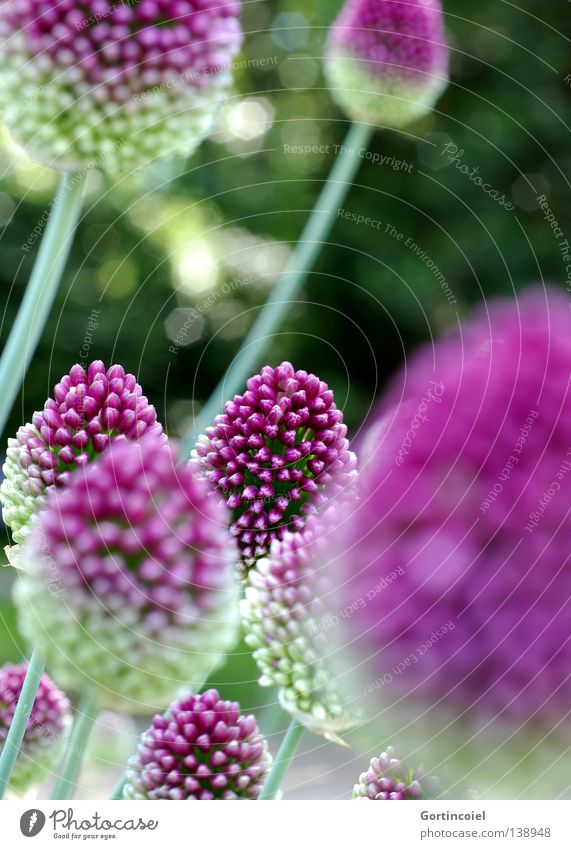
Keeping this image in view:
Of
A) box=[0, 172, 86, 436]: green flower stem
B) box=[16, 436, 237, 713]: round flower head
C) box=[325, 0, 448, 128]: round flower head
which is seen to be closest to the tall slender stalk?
box=[0, 172, 86, 436]: green flower stem

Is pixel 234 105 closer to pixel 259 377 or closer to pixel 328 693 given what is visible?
pixel 259 377

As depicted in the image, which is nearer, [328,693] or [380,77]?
[328,693]

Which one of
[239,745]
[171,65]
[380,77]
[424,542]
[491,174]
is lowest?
[239,745]

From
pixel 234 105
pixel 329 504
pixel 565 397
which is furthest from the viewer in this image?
pixel 234 105

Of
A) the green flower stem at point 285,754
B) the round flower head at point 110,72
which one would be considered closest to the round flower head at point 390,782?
the green flower stem at point 285,754

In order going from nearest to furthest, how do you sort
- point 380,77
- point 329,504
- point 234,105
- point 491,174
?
1. point 329,504
2. point 380,77
3. point 234,105
4. point 491,174

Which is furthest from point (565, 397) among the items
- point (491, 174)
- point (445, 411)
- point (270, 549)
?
point (491, 174)

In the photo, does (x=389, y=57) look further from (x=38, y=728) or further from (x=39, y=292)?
(x=38, y=728)
